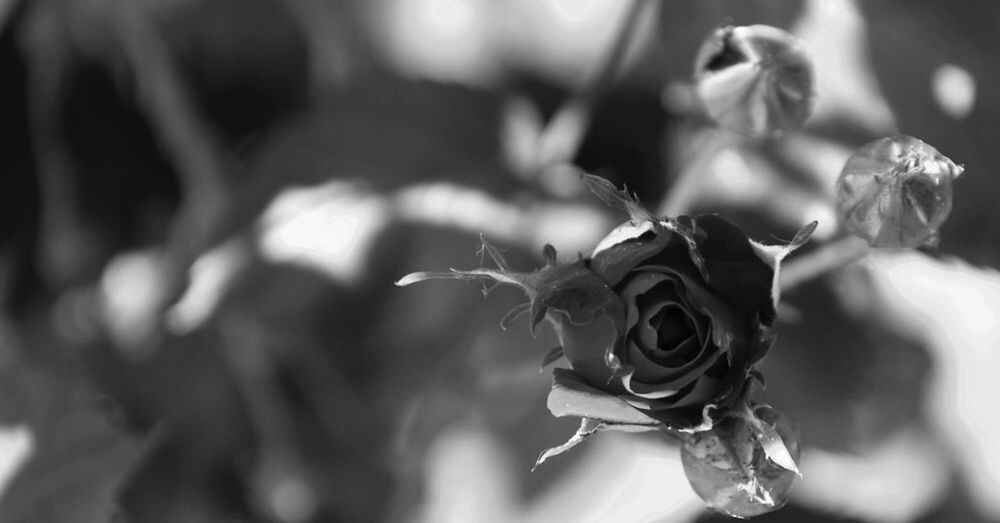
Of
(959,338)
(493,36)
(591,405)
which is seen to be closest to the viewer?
(591,405)

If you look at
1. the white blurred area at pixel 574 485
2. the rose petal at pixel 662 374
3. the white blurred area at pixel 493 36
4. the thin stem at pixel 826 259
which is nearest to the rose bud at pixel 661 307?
the rose petal at pixel 662 374

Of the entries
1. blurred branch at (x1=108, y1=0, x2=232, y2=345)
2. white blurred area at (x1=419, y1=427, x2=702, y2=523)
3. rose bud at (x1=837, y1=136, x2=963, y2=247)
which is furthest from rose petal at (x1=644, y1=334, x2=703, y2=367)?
blurred branch at (x1=108, y1=0, x2=232, y2=345)

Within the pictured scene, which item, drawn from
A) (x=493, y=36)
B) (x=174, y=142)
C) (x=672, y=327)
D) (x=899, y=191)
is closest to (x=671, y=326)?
(x=672, y=327)

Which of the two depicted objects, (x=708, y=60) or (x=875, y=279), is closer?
(x=708, y=60)

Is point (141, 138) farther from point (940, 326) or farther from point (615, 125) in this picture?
point (940, 326)

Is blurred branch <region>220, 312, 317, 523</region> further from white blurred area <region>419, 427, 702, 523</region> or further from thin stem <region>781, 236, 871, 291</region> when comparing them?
thin stem <region>781, 236, 871, 291</region>

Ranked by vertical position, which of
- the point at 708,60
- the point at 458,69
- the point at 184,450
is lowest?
the point at 184,450

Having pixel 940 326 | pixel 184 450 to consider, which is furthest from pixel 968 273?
pixel 184 450

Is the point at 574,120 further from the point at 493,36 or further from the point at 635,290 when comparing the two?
the point at 635,290
